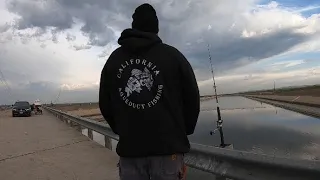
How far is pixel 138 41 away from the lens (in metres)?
3.23

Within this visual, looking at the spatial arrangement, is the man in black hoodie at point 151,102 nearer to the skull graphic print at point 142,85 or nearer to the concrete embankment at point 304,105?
the skull graphic print at point 142,85

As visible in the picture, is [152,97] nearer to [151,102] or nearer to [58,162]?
[151,102]

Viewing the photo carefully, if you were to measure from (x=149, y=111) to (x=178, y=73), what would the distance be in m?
0.40

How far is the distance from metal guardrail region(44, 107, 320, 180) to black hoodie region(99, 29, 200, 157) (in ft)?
2.64

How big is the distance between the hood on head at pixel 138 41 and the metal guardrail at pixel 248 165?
1469 millimetres

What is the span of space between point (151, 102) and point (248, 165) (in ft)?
4.14

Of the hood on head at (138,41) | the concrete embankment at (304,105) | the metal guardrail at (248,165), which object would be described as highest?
the hood on head at (138,41)

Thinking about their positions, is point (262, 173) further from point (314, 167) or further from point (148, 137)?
point (148, 137)

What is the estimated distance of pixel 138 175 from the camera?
3213mm

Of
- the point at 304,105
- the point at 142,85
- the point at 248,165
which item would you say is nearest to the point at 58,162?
the point at 248,165

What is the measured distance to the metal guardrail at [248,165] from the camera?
301 cm

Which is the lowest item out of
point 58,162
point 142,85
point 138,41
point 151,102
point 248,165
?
point 58,162

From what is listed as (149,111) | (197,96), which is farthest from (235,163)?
(149,111)

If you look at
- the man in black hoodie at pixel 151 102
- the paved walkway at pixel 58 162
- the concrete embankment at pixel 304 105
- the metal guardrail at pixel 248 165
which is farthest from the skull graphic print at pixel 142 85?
the concrete embankment at pixel 304 105
